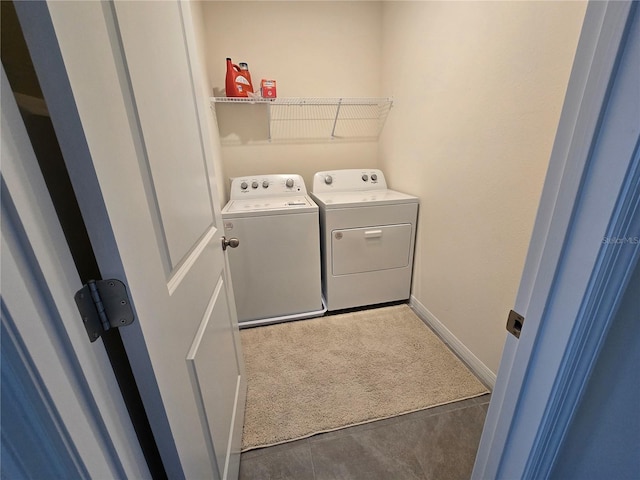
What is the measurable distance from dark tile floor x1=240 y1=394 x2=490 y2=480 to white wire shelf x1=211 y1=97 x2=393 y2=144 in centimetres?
230

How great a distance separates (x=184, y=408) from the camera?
632 millimetres

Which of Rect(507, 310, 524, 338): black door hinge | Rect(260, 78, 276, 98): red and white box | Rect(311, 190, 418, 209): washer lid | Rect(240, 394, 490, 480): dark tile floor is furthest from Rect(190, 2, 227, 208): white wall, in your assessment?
Rect(507, 310, 524, 338): black door hinge

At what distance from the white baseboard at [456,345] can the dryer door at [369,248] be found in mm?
407

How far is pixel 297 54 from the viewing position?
235 centimetres

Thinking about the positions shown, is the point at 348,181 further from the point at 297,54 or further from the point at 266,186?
the point at 297,54

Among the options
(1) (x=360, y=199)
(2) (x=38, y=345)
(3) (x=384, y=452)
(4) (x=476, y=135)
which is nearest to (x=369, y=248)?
(1) (x=360, y=199)

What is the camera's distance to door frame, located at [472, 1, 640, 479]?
1.31 feet

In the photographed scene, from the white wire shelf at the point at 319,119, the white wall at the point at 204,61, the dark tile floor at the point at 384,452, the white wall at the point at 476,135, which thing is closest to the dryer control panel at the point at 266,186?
the white wall at the point at 204,61

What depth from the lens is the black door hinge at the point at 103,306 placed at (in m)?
0.40

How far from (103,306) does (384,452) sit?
135 centimetres

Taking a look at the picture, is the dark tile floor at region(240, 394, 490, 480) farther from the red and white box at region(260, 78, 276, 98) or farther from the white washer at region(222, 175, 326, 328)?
the red and white box at region(260, 78, 276, 98)

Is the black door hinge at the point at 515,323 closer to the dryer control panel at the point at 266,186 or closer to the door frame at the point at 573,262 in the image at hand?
the door frame at the point at 573,262

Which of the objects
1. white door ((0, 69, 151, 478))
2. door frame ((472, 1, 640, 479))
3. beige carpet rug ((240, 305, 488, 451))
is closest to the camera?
white door ((0, 69, 151, 478))

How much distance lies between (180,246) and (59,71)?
41 cm
